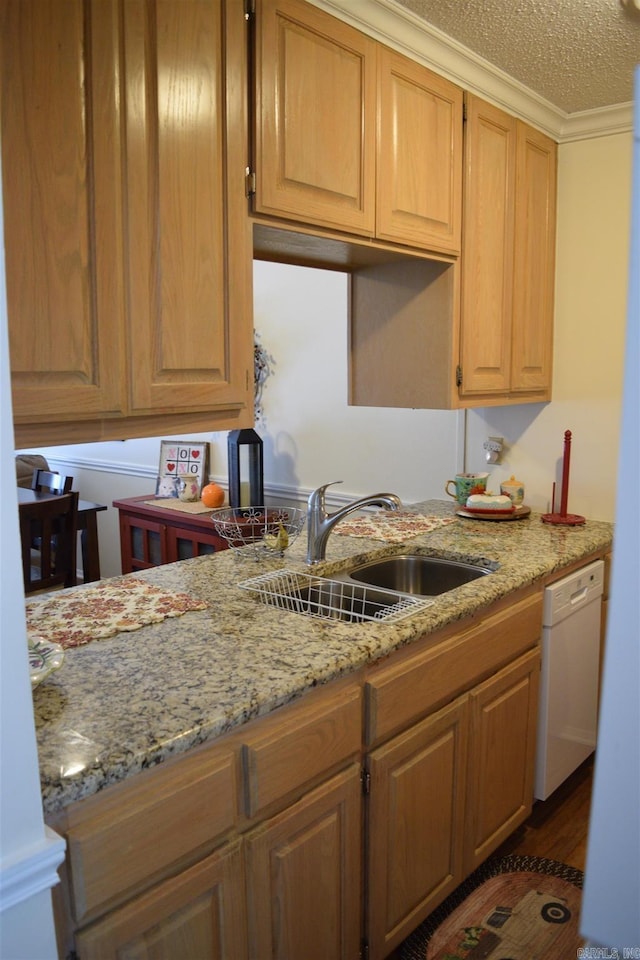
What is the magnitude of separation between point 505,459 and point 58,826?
2.47m

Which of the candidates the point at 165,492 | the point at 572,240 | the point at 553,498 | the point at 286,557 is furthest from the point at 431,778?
the point at 165,492

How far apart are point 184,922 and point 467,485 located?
6.69ft

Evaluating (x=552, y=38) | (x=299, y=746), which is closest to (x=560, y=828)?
(x=299, y=746)

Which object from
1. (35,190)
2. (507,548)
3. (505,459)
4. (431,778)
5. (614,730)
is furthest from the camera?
(505,459)

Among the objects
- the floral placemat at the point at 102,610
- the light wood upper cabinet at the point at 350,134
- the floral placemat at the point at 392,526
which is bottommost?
the floral placemat at the point at 102,610

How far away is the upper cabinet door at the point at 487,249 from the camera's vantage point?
8.09 feet

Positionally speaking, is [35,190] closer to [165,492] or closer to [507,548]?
[507,548]

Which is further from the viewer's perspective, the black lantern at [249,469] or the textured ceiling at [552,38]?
the black lantern at [249,469]

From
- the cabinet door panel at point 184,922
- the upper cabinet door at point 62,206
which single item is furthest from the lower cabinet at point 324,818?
the upper cabinet door at point 62,206

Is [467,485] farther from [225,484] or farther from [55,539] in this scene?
[55,539]

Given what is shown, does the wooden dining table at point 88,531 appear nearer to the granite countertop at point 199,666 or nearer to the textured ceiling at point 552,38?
the granite countertop at point 199,666

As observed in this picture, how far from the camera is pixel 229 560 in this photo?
2.24 m

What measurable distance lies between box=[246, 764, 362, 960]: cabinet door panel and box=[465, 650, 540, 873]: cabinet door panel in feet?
1.69

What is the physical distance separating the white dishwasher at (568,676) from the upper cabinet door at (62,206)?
5.13 ft
